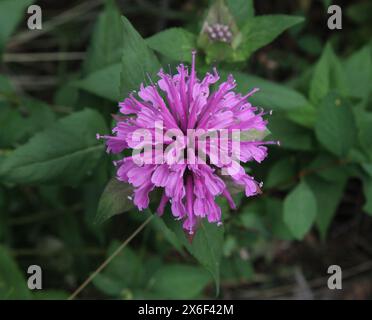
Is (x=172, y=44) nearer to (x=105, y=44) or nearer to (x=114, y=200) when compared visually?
(x=105, y=44)

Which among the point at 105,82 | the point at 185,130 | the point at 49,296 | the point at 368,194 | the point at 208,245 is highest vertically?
the point at 105,82

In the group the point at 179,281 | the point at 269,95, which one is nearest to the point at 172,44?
the point at 269,95

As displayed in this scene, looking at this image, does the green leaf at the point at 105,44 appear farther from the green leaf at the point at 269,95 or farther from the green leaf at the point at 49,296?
the green leaf at the point at 49,296

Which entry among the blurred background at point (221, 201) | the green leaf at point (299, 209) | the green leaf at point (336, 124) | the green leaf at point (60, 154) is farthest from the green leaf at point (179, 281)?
the green leaf at point (336, 124)

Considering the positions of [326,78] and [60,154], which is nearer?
[60,154]

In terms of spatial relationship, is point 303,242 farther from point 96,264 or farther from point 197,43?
point 197,43

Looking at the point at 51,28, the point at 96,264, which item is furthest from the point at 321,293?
the point at 51,28

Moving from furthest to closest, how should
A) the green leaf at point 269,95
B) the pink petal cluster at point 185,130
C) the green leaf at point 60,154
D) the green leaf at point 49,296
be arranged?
the green leaf at point 49,296, the green leaf at point 269,95, the green leaf at point 60,154, the pink petal cluster at point 185,130
